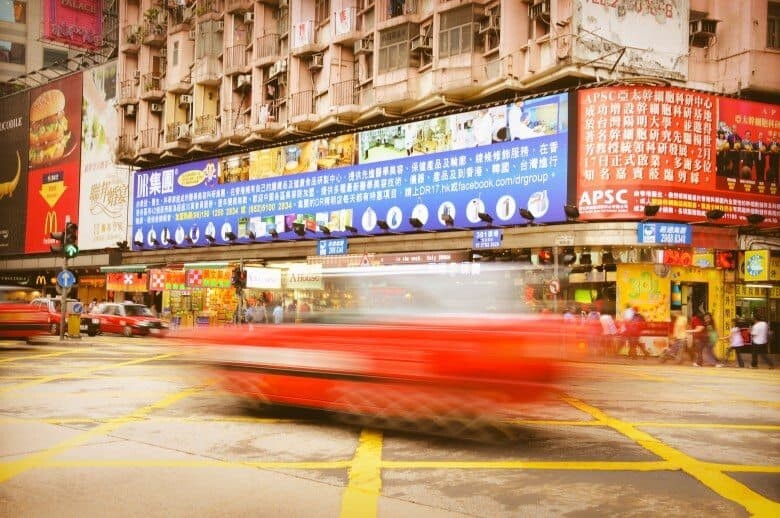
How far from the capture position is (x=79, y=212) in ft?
152

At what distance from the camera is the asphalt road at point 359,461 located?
207 inches

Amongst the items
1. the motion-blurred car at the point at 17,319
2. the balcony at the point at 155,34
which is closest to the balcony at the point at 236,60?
the balcony at the point at 155,34

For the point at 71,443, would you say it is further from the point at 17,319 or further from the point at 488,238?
the point at 488,238

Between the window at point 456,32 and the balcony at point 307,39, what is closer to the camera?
the window at point 456,32

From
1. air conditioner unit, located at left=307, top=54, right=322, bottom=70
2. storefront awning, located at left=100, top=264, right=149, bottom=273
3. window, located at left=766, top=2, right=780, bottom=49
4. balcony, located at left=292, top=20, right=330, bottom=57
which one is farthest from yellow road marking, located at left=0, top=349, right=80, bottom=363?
window, located at left=766, top=2, right=780, bottom=49

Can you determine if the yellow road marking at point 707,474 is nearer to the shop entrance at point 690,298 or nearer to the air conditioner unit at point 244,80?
the shop entrance at point 690,298

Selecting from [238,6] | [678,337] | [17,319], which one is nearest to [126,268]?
[238,6]

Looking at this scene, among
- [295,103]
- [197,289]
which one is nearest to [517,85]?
[295,103]

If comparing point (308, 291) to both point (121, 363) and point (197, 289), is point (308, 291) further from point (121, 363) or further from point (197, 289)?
point (197, 289)

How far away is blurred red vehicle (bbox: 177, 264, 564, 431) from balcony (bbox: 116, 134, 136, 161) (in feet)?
117

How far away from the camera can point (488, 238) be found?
26.3 m

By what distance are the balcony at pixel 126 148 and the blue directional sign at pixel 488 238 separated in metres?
22.7

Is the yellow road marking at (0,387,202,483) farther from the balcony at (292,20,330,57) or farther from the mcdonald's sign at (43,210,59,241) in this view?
the mcdonald's sign at (43,210,59,241)

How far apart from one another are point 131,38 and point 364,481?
41.8 metres
